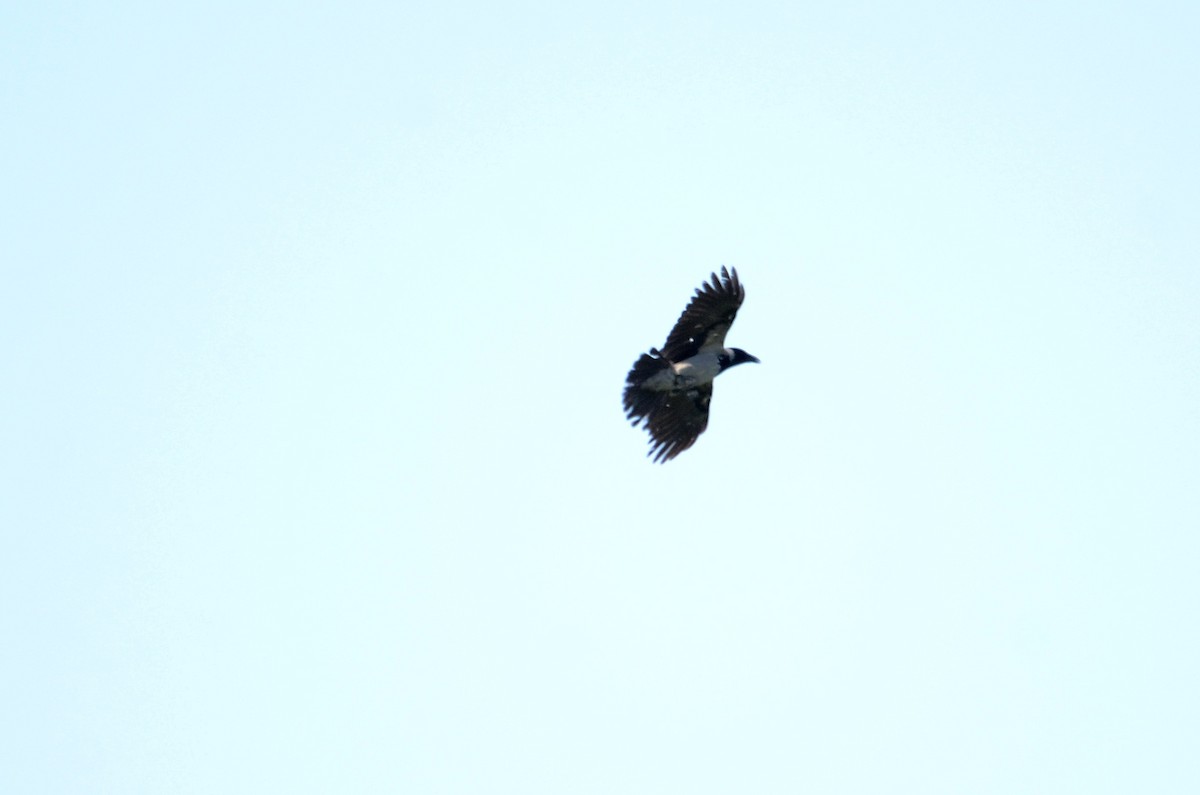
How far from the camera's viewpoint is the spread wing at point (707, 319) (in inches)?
1411

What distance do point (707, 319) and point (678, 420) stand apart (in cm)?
137

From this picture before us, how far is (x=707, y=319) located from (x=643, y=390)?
1.21m

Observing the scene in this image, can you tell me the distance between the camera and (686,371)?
36.0 meters

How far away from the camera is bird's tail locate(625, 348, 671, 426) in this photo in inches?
1407

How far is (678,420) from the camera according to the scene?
3638cm

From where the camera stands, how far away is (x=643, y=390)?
3588 cm

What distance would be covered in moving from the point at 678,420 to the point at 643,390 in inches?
30.5

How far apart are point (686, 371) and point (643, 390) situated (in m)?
0.60

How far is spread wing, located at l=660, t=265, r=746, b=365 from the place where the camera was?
118 ft

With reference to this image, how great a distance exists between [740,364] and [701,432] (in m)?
1.00

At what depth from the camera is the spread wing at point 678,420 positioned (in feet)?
119

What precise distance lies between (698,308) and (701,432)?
1.72 meters

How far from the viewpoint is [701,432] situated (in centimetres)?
3662

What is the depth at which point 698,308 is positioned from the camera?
3591 cm
